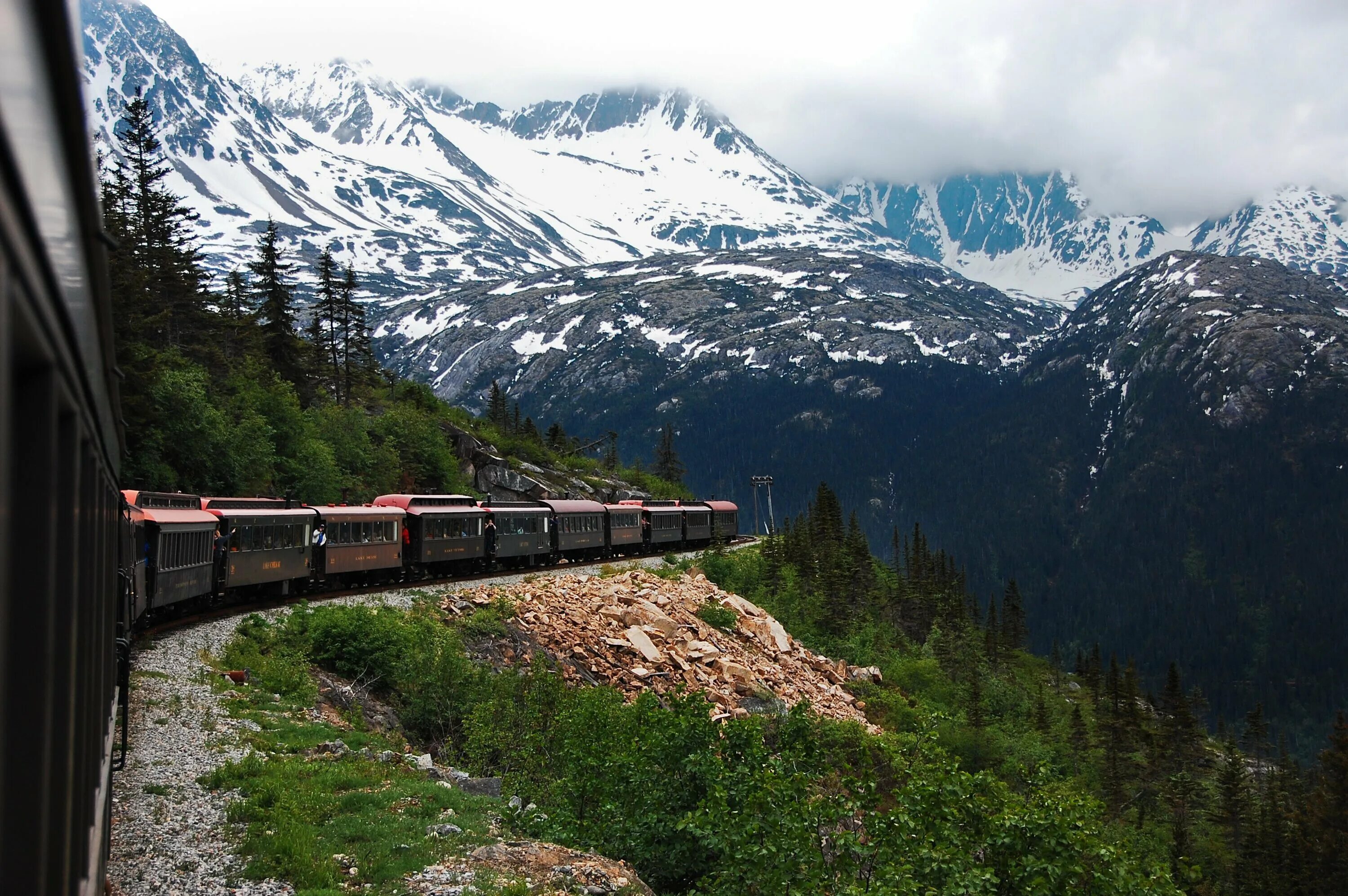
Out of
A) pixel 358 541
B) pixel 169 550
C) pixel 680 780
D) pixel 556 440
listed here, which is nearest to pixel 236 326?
pixel 358 541

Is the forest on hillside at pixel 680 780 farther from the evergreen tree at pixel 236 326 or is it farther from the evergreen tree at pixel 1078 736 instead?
the evergreen tree at pixel 236 326

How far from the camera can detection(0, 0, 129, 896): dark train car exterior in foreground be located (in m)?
2.28

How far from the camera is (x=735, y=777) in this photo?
18.5m

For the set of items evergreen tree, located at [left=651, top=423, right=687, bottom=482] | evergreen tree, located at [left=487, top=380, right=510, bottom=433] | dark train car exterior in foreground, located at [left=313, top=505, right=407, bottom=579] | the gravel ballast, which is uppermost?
evergreen tree, located at [left=487, top=380, right=510, bottom=433]

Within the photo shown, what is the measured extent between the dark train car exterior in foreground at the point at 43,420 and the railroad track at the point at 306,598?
20827 mm

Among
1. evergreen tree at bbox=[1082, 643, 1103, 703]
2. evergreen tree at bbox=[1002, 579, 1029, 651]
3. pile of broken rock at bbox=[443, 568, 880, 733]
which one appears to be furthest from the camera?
evergreen tree at bbox=[1002, 579, 1029, 651]

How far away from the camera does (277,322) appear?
7081 centimetres

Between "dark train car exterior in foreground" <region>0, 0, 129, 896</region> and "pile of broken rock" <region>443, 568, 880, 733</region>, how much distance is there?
23.7 m

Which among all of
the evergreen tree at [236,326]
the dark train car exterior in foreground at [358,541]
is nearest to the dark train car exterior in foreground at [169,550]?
the dark train car exterior in foreground at [358,541]

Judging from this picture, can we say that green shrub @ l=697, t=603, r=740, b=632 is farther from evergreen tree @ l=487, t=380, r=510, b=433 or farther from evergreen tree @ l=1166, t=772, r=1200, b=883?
evergreen tree @ l=487, t=380, r=510, b=433

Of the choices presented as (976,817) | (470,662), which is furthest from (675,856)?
(470,662)

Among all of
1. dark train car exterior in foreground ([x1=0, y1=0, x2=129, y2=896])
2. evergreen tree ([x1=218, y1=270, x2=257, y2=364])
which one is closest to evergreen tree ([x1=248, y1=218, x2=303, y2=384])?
evergreen tree ([x1=218, y1=270, x2=257, y2=364])

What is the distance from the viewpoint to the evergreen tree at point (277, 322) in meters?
70.2

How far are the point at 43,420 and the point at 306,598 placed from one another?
31.8 metres
